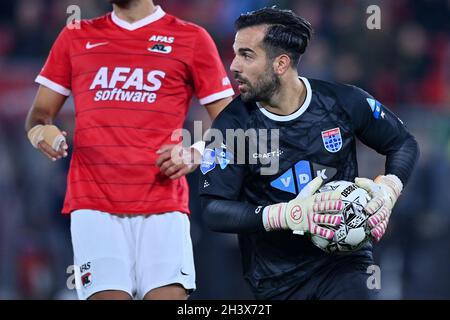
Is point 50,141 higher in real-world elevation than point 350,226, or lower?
higher

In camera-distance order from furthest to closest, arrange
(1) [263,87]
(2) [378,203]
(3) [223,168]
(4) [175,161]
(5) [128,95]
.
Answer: (5) [128,95] < (4) [175,161] < (1) [263,87] < (3) [223,168] < (2) [378,203]

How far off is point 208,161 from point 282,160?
1.31 ft

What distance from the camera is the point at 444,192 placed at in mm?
10031

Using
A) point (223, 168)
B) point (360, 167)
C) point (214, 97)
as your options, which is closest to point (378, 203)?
point (223, 168)

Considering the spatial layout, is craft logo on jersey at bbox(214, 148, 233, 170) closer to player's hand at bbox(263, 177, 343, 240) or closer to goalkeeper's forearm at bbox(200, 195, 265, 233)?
goalkeeper's forearm at bbox(200, 195, 265, 233)

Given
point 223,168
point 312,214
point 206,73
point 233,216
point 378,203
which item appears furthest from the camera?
point 206,73

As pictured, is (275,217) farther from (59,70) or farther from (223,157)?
(59,70)

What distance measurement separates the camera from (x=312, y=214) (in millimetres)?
5016

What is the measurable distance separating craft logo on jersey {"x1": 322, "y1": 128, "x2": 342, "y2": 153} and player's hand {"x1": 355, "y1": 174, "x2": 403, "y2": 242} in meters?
0.30

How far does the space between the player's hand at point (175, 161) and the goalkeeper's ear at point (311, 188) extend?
30.7 inches

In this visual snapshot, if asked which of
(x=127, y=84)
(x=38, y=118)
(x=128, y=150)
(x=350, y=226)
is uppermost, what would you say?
(x=127, y=84)
